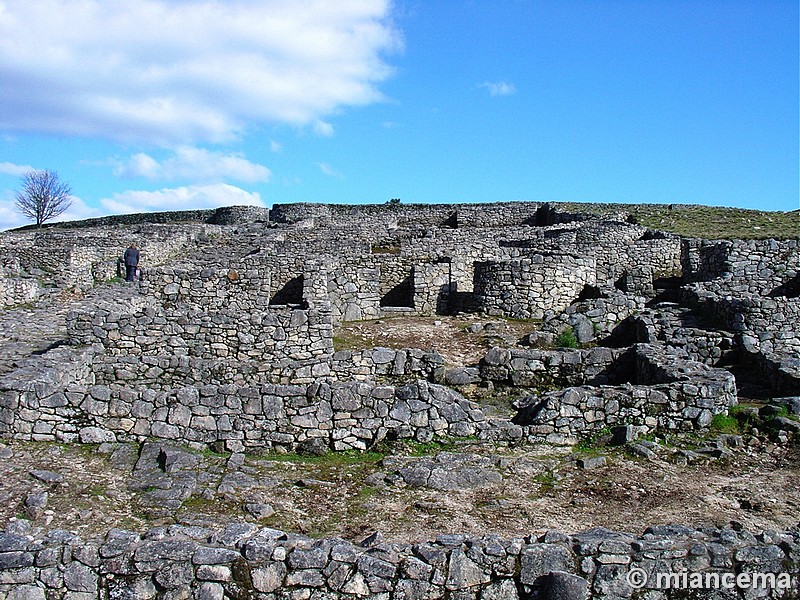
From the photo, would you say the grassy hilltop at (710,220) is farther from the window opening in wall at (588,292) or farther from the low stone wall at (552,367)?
the low stone wall at (552,367)

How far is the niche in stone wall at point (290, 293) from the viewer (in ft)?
71.9

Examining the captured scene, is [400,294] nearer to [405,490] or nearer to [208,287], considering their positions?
[208,287]

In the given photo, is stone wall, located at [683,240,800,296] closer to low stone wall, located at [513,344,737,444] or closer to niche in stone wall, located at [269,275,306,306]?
low stone wall, located at [513,344,737,444]

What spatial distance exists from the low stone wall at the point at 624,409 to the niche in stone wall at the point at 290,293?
12.1m

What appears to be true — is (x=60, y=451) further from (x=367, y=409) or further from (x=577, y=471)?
(x=577, y=471)

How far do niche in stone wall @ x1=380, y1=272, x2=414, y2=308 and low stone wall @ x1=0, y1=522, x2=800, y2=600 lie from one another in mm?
17734

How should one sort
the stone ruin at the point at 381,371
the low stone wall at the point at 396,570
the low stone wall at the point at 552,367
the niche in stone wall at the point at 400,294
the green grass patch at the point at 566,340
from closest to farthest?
1. the low stone wall at the point at 396,570
2. the stone ruin at the point at 381,371
3. the low stone wall at the point at 552,367
4. the green grass patch at the point at 566,340
5. the niche in stone wall at the point at 400,294

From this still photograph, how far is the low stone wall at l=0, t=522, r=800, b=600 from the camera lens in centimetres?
598

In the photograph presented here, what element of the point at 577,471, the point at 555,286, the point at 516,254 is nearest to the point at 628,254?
the point at 516,254

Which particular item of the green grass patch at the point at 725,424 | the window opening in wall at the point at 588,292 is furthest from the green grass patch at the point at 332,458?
the window opening in wall at the point at 588,292

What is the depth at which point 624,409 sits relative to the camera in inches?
427

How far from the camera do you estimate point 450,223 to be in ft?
139

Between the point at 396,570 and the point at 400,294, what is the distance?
1841 cm

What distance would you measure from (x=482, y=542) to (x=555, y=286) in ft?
51.5
